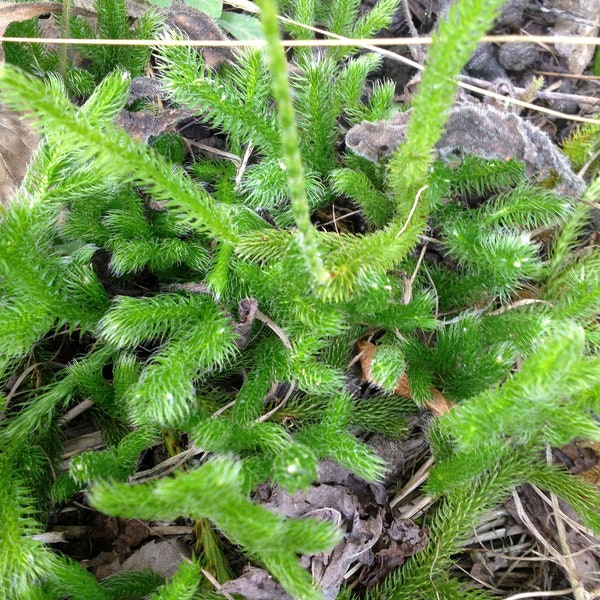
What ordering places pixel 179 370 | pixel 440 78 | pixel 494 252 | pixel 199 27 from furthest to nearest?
pixel 199 27 → pixel 494 252 → pixel 179 370 → pixel 440 78

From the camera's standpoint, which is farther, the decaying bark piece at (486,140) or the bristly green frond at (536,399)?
the decaying bark piece at (486,140)

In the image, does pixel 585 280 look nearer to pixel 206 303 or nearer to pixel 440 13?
pixel 206 303

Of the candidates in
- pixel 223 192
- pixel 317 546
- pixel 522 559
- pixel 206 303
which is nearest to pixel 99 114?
pixel 223 192


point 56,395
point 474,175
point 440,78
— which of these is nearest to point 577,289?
point 474,175

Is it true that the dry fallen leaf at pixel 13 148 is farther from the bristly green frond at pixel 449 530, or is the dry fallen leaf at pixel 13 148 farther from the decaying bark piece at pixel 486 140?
the bristly green frond at pixel 449 530

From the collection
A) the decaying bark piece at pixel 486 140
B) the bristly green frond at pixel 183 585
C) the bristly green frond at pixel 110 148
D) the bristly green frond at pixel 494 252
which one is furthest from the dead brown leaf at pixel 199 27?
the bristly green frond at pixel 183 585

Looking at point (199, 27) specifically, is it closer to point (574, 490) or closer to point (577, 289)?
point (577, 289)
